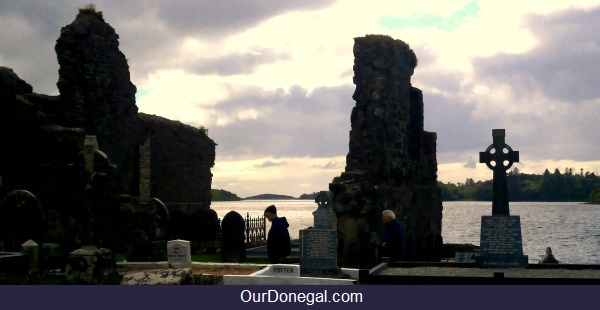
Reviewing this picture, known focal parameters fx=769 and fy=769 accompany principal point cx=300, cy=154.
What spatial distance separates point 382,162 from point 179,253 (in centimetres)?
729

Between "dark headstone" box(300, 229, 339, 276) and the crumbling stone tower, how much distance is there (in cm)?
528

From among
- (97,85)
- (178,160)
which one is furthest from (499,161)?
(178,160)

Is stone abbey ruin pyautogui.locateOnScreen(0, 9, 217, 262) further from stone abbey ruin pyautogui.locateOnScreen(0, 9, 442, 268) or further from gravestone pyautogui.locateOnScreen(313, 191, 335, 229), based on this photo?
gravestone pyautogui.locateOnScreen(313, 191, 335, 229)

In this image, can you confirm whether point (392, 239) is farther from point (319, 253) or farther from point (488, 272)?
point (488, 272)

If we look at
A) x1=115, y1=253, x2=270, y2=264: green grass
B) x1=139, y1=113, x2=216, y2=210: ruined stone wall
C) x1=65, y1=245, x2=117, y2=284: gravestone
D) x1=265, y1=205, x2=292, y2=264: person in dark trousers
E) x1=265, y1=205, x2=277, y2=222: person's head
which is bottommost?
x1=115, y1=253, x2=270, y2=264: green grass

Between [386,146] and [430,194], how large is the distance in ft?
16.4

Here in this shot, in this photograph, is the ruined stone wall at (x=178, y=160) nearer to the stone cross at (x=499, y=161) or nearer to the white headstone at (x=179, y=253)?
the white headstone at (x=179, y=253)

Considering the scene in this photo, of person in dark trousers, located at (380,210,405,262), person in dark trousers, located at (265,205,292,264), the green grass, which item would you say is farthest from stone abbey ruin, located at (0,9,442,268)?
person in dark trousers, located at (380,210,405,262)

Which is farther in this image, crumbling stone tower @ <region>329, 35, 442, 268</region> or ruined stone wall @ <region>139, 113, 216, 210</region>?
ruined stone wall @ <region>139, 113, 216, 210</region>

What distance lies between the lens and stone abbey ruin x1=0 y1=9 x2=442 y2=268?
52.8 feet

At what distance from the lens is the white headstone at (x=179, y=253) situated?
49.4ft

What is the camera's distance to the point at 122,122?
26.7 m

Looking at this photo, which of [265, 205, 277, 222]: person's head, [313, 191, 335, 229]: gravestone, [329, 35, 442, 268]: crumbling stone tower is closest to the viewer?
[265, 205, 277, 222]: person's head

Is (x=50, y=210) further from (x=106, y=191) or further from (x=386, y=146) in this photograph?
(x=386, y=146)
